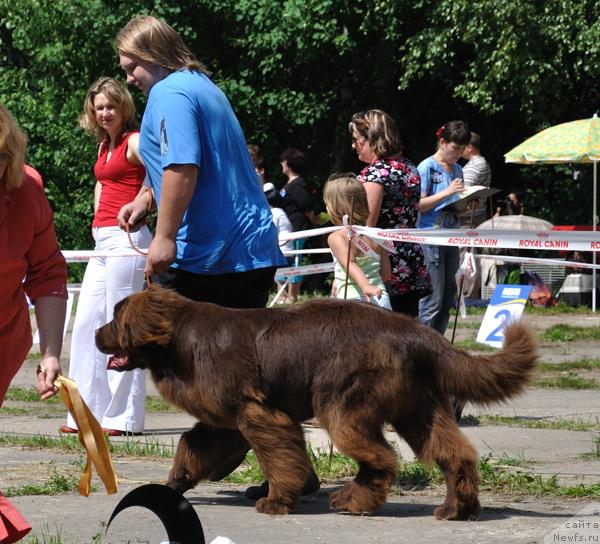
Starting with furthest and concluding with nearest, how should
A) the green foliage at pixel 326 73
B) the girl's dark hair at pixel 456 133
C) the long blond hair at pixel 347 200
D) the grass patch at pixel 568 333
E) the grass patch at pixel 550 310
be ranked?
1. the green foliage at pixel 326 73
2. the grass patch at pixel 550 310
3. the grass patch at pixel 568 333
4. the girl's dark hair at pixel 456 133
5. the long blond hair at pixel 347 200

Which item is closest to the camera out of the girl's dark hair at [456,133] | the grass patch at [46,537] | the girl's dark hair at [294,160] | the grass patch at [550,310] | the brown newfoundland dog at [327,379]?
the grass patch at [46,537]

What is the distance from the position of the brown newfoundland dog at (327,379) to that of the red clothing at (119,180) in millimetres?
2403

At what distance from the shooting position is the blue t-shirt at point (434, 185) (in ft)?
29.3

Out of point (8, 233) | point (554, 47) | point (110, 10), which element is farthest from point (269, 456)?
point (110, 10)

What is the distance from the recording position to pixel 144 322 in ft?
16.7

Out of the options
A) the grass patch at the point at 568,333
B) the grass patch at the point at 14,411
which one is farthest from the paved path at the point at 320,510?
the grass patch at the point at 568,333

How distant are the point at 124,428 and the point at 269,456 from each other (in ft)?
8.66

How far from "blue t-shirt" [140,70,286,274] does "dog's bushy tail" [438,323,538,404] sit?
1.04 metres

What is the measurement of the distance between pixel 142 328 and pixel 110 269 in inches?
93.6

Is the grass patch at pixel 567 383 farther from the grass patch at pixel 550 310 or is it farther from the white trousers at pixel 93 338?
the grass patch at pixel 550 310

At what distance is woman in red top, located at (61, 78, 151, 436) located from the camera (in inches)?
291

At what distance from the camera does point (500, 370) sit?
5.02m

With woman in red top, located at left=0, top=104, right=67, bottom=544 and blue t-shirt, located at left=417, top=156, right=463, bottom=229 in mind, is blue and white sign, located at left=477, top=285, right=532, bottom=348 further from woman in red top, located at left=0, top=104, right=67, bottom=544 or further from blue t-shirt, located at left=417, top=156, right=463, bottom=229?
woman in red top, located at left=0, top=104, right=67, bottom=544

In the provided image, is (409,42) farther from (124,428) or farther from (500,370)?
(500,370)
